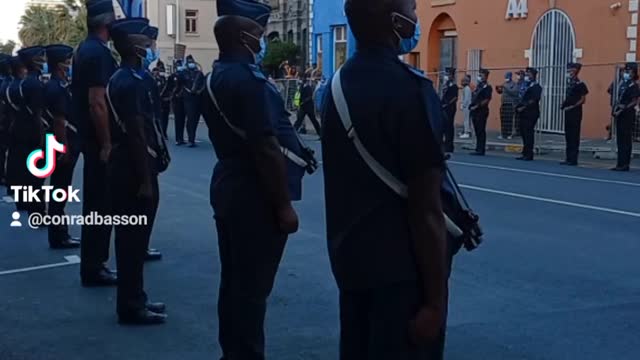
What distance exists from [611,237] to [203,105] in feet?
20.1

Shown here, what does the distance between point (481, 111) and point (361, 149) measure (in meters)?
18.1

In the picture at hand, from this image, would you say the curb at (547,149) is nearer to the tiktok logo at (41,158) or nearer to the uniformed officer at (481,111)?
the uniformed officer at (481,111)

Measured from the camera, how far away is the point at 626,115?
17344mm

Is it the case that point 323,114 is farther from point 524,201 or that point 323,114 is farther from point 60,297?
point 524,201

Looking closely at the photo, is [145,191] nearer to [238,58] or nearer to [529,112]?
[238,58]

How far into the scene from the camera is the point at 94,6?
756 centimetres

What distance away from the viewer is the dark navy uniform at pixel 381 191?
122 inches

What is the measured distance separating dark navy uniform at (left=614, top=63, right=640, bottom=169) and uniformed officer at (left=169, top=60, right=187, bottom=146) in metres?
10.5

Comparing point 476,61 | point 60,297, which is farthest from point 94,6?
point 476,61

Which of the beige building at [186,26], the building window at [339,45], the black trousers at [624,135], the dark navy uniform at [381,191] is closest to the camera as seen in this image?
the dark navy uniform at [381,191]

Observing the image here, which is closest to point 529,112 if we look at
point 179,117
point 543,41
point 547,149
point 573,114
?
point 573,114

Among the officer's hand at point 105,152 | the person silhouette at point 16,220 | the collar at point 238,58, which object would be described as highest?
the collar at point 238,58

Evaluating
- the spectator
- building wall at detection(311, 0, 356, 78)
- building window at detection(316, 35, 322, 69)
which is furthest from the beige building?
the spectator

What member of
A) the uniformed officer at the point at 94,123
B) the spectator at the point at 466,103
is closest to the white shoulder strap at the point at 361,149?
the uniformed officer at the point at 94,123
